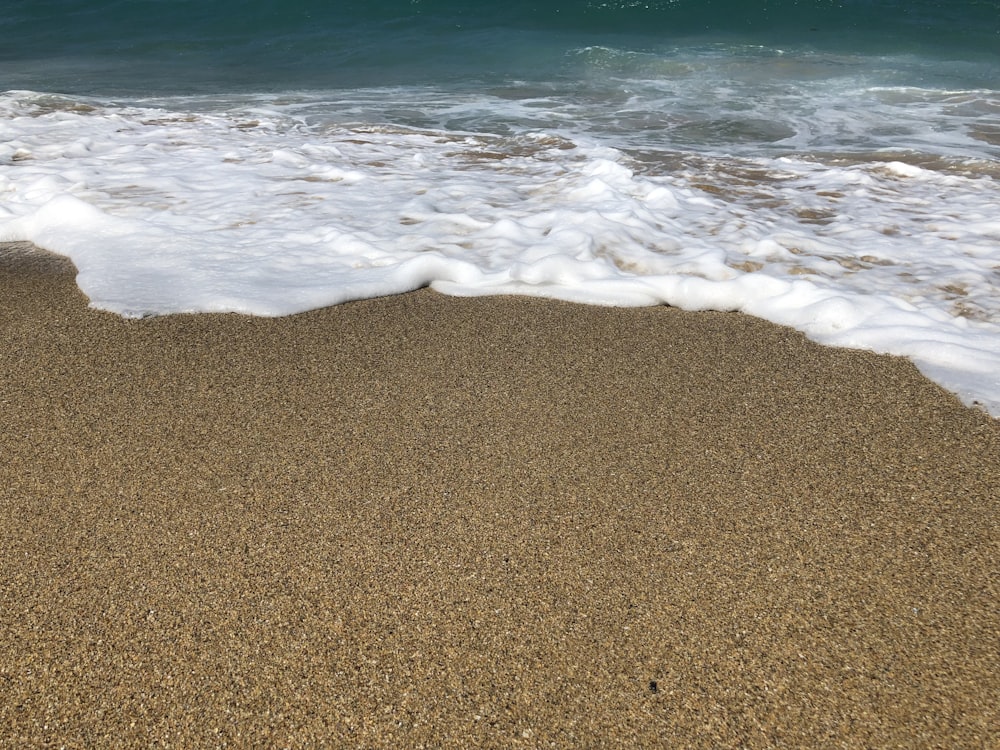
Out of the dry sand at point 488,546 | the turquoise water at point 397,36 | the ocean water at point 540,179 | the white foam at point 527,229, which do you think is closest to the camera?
the dry sand at point 488,546

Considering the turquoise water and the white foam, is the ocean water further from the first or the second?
the turquoise water

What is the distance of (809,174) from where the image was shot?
16.7 feet

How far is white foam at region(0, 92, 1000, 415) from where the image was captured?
9.61ft

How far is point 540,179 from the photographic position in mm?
4867

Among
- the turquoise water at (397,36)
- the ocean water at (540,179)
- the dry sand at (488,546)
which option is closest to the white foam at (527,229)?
the ocean water at (540,179)

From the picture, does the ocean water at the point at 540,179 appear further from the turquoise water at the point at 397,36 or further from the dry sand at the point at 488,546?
the dry sand at the point at 488,546

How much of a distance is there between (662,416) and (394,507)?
790mm

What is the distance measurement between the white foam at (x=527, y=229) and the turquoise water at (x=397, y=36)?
485 cm

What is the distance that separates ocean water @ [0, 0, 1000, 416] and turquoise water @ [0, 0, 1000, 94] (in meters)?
0.13

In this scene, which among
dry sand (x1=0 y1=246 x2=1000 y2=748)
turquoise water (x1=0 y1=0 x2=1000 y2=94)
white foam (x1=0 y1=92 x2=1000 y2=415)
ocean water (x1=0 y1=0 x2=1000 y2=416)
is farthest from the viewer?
turquoise water (x1=0 y1=0 x2=1000 y2=94)

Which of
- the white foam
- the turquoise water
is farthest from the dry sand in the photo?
the turquoise water

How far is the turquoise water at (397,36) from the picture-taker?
33.7ft

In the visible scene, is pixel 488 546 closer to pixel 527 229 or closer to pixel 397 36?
pixel 527 229

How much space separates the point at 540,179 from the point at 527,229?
1186 mm
